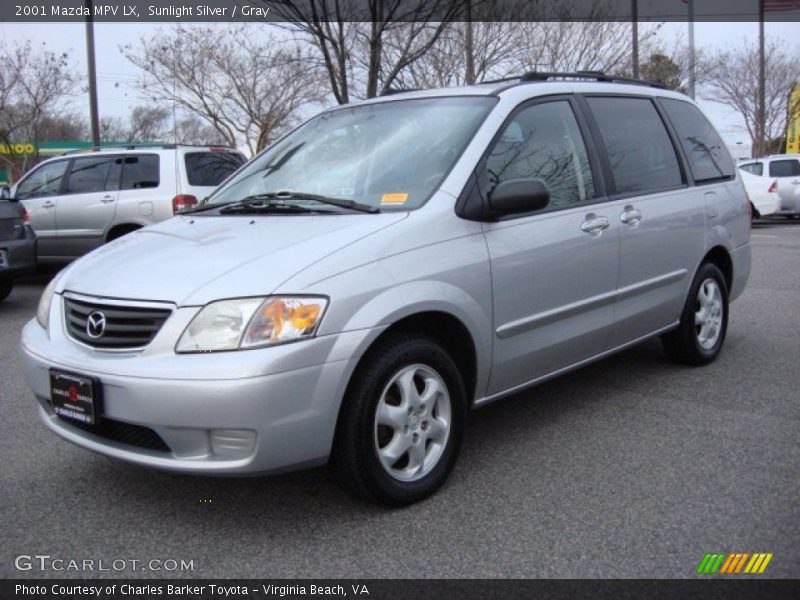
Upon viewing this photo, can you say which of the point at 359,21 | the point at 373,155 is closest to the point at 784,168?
the point at 359,21

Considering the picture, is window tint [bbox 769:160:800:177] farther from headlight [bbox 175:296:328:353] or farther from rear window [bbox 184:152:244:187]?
headlight [bbox 175:296:328:353]

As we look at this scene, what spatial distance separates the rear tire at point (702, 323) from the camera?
496 cm

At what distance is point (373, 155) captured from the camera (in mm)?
3725

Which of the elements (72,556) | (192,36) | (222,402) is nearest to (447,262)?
(222,402)

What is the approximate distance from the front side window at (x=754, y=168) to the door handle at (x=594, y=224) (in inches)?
661

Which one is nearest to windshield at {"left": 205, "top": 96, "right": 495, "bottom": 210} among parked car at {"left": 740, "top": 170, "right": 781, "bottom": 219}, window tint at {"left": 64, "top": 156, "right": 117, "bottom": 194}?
window tint at {"left": 64, "top": 156, "right": 117, "bottom": 194}

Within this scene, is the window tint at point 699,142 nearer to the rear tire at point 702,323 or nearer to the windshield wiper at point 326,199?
the rear tire at point 702,323

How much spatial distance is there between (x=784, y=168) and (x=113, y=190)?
15.8m

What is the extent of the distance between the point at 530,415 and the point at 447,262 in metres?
1.46

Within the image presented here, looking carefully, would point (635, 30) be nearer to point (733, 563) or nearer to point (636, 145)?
point (636, 145)

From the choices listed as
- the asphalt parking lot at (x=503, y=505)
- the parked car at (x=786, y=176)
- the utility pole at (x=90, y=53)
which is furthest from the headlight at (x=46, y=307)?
the parked car at (x=786, y=176)

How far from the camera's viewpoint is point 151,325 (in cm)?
281

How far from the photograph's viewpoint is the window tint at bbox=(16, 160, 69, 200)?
986 centimetres

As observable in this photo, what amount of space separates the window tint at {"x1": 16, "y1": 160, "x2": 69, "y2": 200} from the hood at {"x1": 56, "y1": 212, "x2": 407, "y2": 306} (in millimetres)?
7065
